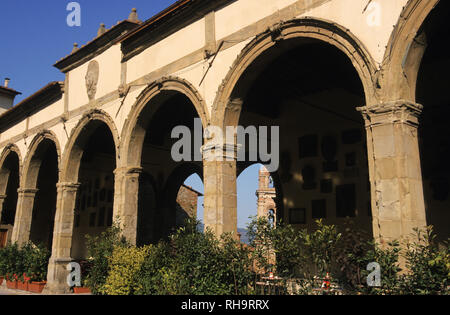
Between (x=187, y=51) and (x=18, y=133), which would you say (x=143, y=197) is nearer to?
(x=18, y=133)

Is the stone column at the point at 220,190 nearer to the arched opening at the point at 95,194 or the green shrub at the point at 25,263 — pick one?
the green shrub at the point at 25,263

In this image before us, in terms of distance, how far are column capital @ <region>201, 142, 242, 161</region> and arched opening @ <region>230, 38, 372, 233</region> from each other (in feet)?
5.62

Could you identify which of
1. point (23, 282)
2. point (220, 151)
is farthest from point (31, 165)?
point (220, 151)

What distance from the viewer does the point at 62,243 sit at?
12.2m

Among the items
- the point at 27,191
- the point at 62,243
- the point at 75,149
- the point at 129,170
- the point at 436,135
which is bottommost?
the point at 62,243

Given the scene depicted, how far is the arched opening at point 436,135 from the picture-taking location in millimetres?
8742

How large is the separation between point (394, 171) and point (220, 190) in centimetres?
348

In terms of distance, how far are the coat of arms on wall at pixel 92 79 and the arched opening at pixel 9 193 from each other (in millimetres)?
6644

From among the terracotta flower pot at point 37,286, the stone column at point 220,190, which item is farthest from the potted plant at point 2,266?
the stone column at point 220,190

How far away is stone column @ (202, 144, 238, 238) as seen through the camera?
7.81m

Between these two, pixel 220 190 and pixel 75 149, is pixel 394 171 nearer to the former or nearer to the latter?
pixel 220 190
